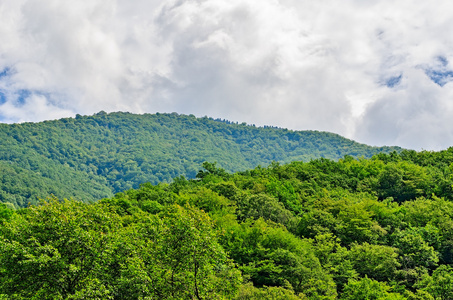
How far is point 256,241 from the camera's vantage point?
44.8 m

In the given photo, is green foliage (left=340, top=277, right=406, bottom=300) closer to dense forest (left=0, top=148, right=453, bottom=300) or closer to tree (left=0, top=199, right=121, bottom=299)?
dense forest (left=0, top=148, right=453, bottom=300)

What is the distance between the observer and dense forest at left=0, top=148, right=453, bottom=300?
67.6 ft

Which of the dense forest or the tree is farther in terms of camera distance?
the dense forest

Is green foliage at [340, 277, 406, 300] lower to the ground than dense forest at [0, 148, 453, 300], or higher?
lower

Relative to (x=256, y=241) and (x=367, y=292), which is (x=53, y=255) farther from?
(x=256, y=241)

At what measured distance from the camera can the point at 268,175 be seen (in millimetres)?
85812

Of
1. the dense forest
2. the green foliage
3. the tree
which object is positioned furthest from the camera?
the green foliage

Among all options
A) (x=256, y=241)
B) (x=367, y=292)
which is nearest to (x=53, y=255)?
(x=367, y=292)

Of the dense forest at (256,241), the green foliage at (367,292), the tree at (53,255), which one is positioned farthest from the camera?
the green foliage at (367,292)

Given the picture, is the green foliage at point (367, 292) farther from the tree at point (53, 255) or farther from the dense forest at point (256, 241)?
the tree at point (53, 255)

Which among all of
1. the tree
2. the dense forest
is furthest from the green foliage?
the tree

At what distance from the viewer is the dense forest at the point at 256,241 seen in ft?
67.6

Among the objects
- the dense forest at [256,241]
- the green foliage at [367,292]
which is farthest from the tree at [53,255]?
the green foliage at [367,292]

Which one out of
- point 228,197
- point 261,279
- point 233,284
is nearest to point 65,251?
point 233,284
